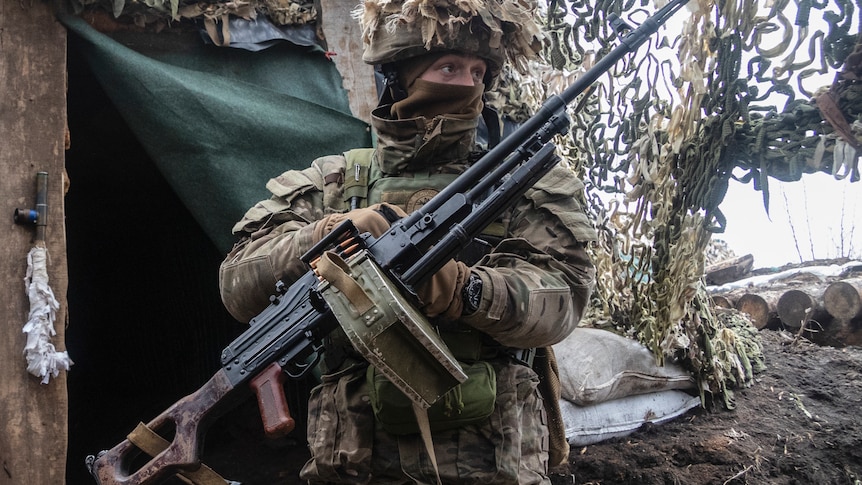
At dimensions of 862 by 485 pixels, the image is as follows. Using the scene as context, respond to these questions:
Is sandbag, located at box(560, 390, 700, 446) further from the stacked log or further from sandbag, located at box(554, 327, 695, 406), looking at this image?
the stacked log

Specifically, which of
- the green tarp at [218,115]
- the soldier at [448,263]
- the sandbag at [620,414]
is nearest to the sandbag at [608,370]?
the sandbag at [620,414]

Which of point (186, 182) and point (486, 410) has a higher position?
point (186, 182)

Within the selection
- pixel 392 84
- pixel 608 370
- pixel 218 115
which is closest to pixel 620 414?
pixel 608 370

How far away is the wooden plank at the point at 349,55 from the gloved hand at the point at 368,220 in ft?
5.48

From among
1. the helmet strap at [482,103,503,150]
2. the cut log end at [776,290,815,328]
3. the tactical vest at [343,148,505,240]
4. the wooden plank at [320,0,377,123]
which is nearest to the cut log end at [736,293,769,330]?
the cut log end at [776,290,815,328]

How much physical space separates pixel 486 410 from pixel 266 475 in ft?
8.08

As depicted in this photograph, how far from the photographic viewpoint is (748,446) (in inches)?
134

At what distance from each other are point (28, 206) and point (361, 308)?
75.4 inches

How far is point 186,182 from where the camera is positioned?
10.4 ft

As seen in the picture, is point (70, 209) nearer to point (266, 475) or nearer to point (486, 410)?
point (266, 475)

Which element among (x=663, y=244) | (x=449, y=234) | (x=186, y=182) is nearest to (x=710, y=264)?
(x=663, y=244)

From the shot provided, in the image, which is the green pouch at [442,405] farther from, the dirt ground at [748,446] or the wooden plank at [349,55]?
the wooden plank at [349,55]

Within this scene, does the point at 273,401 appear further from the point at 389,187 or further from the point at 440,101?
the point at 440,101

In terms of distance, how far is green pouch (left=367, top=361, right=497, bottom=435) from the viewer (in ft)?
6.20
